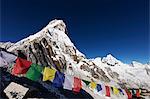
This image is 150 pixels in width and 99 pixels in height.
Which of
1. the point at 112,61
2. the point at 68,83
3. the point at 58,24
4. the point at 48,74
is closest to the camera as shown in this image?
the point at 48,74

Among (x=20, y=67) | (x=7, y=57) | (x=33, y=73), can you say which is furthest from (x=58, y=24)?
(x=7, y=57)

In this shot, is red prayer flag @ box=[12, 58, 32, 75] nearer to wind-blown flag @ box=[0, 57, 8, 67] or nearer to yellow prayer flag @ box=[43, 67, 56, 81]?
wind-blown flag @ box=[0, 57, 8, 67]

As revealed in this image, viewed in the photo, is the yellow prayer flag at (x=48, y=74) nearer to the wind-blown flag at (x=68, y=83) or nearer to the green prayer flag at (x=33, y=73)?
the green prayer flag at (x=33, y=73)

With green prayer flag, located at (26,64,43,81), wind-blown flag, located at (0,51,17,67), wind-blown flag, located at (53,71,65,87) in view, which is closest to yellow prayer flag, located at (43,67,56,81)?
wind-blown flag, located at (53,71,65,87)

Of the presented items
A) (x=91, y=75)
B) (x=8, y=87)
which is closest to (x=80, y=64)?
(x=91, y=75)

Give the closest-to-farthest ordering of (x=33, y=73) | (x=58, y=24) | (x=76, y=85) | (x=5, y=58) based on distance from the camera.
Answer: (x=5, y=58), (x=33, y=73), (x=76, y=85), (x=58, y=24)

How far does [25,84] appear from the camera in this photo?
2441cm

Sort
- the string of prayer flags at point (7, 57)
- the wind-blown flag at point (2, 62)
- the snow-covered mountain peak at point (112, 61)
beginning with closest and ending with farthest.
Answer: the wind-blown flag at point (2, 62) → the string of prayer flags at point (7, 57) → the snow-covered mountain peak at point (112, 61)

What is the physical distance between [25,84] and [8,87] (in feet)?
9.54

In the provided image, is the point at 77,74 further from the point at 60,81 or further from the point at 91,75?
the point at 60,81

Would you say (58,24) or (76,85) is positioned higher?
(58,24)

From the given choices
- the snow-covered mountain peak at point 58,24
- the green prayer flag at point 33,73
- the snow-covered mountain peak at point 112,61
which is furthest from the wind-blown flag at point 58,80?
the snow-covered mountain peak at point 112,61

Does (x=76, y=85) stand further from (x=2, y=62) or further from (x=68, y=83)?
(x=2, y=62)

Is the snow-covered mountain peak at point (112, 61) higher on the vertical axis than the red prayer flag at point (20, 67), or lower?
higher
